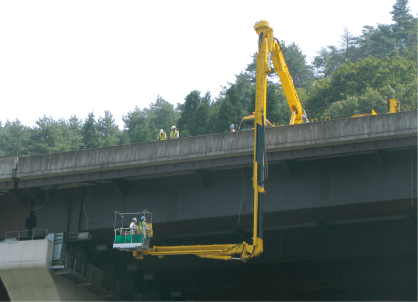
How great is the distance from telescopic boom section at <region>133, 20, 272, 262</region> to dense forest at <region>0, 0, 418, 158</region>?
34353 mm

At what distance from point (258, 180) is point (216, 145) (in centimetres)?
296

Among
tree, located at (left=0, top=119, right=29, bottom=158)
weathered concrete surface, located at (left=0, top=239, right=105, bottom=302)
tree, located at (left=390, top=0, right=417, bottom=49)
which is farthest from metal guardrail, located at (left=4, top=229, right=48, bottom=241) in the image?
tree, located at (left=390, top=0, right=417, bottom=49)

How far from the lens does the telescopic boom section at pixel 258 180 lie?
21969 millimetres

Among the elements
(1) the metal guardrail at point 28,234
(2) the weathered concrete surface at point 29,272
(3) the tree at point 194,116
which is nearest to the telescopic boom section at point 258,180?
(2) the weathered concrete surface at point 29,272

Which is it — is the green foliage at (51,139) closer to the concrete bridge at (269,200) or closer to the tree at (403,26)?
the concrete bridge at (269,200)

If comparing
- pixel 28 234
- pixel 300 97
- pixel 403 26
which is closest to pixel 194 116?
pixel 300 97

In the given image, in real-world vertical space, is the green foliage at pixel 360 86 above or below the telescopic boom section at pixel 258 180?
above

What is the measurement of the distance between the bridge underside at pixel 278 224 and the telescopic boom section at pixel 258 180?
174cm

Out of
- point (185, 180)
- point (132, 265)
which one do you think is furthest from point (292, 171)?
point (132, 265)

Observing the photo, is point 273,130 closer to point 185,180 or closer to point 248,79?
point 185,180

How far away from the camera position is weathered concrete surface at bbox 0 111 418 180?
21.3 meters

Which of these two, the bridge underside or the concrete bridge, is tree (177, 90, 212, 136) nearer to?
the bridge underside

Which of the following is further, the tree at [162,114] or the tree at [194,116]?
the tree at [162,114]

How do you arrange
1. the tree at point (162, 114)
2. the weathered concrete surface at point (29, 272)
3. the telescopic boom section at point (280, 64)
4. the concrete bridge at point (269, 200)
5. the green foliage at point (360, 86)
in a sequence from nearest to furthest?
1. the concrete bridge at point (269, 200)
2. the telescopic boom section at point (280, 64)
3. the weathered concrete surface at point (29, 272)
4. the green foliage at point (360, 86)
5. the tree at point (162, 114)
